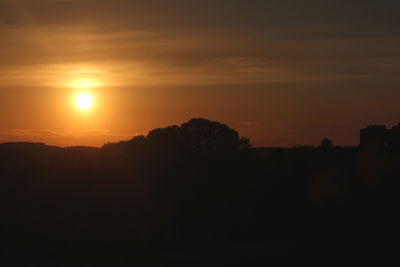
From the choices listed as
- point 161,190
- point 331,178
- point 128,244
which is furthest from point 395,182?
point 128,244

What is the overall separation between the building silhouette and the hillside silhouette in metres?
0.58

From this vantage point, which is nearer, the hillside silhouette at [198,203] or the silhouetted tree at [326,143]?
the hillside silhouette at [198,203]

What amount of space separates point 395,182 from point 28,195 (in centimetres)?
2182

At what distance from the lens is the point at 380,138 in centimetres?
5331

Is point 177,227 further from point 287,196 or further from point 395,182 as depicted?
point 395,182

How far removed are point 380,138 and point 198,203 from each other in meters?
14.3

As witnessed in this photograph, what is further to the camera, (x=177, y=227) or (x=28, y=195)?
(x=28, y=195)

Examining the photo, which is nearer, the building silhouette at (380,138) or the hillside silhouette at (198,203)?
the hillside silhouette at (198,203)

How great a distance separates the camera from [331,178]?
4938 centimetres

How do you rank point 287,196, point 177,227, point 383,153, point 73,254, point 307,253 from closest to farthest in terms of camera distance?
point 307,253 → point 73,254 → point 177,227 → point 287,196 → point 383,153

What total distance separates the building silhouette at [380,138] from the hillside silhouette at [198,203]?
58 centimetres

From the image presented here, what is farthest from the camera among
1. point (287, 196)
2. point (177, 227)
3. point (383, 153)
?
point (383, 153)

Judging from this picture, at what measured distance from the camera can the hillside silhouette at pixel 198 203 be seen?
37188mm

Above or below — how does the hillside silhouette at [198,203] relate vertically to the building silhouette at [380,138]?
below
